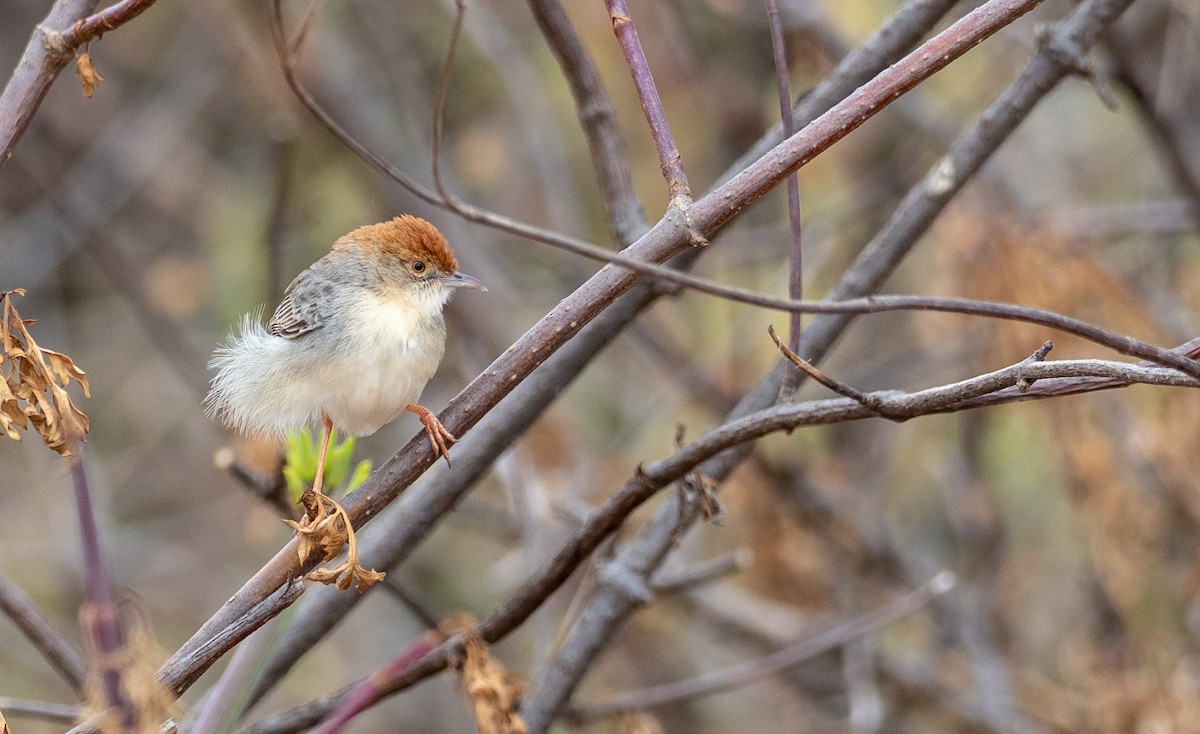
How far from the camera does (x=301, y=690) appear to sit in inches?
225

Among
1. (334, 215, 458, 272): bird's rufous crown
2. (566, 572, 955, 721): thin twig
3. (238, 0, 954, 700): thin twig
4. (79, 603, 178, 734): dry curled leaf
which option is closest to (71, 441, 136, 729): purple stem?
(79, 603, 178, 734): dry curled leaf

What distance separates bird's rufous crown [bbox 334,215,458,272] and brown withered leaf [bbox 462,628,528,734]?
93 cm

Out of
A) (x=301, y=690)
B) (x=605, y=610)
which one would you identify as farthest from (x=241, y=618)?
(x=301, y=690)

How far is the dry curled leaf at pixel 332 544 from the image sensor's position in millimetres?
1786

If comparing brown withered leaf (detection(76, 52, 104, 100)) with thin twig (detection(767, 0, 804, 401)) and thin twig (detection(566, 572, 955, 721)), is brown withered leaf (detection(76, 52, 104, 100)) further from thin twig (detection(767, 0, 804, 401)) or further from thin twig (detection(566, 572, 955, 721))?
thin twig (detection(566, 572, 955, 721))

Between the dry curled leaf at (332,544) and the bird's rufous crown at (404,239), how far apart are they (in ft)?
3.01

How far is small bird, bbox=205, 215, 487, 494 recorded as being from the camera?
236 cm

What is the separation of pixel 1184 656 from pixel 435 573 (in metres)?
3.20

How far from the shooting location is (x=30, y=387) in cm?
176

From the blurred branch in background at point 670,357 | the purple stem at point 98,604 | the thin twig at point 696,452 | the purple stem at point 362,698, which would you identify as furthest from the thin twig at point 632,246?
the purple stem at point 98,604

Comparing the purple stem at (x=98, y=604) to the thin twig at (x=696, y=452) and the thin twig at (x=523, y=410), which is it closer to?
the thin twig at (x=696, y=452)

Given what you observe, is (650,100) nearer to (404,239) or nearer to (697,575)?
(404,239)

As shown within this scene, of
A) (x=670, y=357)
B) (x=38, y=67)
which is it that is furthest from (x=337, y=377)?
(x=670, y=357)

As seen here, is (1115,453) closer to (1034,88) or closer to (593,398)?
(1034,88)
